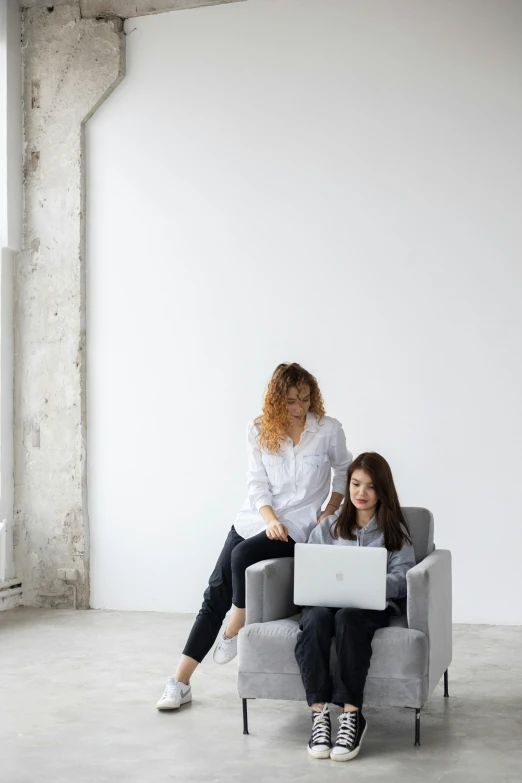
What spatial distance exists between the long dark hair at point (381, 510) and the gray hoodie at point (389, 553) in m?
0.02

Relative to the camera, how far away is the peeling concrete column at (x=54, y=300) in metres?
6.23

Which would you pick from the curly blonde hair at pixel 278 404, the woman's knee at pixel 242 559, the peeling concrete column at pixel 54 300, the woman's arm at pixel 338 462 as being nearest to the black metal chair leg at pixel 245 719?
the woman's knee at pixel 242 559

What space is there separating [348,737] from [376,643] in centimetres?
32

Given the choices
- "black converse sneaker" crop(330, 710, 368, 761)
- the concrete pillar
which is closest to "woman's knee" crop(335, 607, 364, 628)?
"black converse sneaker" crop(330, 710, 368, 761)

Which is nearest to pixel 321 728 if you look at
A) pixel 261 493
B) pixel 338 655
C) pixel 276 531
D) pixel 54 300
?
pixel 338 655

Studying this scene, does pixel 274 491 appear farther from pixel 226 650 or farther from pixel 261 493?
pixel 226 650

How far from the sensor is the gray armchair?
128 inches

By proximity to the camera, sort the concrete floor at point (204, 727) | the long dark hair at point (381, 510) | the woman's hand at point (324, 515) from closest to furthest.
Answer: the concrete floor at point (204, 727) < the long dark hair at point (381, 510) < the woman's hand at point (324, 515)

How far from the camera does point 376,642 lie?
10.8 feet

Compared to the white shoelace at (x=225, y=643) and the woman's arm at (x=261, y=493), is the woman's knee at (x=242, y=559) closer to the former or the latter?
the woman's arm at (x=261, y=493)

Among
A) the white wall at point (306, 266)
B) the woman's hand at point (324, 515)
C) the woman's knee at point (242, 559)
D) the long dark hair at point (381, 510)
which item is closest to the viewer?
the long dark hair at point (381, 510)

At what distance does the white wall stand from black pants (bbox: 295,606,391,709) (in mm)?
2414

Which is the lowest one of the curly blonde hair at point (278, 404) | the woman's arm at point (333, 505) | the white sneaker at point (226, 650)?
the white sneaker at point (226, 650)

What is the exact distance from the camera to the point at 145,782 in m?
3.02
